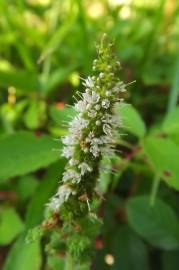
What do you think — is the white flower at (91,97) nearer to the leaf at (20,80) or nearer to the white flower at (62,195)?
the white flower at (62,195)

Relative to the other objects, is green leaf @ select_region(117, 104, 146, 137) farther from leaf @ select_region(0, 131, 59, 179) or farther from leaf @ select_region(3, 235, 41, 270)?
leaf @ select_region(3, 235, 41, 270)

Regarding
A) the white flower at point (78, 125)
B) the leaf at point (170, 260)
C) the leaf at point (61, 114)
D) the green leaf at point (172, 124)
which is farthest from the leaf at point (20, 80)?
the white flower at point (78, 125)

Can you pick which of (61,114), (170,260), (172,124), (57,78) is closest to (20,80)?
(57,78)

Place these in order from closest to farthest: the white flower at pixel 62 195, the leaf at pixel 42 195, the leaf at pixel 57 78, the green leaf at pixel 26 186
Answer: the white flower at pixel 62 195
the leaf at pixel 42 195
the green leaf at pixel 26 186
the leaf at pixel 57 78

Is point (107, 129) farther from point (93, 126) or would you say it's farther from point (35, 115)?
point (35, 115)

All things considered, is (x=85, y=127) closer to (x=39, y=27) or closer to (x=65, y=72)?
(x=65, y=72)

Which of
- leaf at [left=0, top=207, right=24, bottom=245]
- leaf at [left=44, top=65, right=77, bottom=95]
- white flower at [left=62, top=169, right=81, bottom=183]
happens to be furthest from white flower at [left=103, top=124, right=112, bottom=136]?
leaf at [left=44, top=65, right=77, bottom=95]
